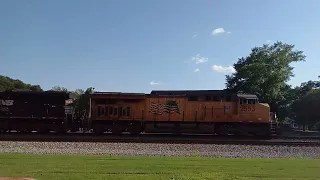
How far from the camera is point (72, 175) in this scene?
29.1ft

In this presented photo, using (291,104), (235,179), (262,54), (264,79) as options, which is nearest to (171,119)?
(235,179)

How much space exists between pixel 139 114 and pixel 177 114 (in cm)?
294

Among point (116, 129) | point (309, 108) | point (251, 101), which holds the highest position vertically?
point (309, 108)

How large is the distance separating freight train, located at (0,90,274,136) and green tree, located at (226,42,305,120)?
27764 millimetres

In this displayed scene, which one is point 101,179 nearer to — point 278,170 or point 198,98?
point 278,170

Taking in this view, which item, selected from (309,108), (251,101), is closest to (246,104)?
(251,101)

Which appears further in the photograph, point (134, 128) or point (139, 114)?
point (139, 114)

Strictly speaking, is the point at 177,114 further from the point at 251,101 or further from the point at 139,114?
the point at 251,101

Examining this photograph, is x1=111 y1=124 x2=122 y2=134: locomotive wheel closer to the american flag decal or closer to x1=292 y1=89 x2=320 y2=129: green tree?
the american flag decal

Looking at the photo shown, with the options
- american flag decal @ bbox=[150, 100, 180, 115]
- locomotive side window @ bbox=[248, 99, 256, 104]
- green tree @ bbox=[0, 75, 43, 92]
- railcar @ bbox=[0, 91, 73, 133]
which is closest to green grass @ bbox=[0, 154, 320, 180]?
railcar @ bbox=[0, 91, 73, 133]

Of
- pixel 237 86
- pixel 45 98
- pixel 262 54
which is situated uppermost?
pixel 262 54

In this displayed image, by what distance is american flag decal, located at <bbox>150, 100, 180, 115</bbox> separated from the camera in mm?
27469

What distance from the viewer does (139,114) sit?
27.4 m

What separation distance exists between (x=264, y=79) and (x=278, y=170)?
46857mm
